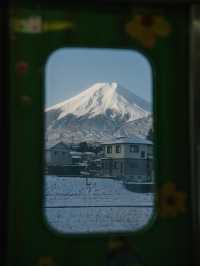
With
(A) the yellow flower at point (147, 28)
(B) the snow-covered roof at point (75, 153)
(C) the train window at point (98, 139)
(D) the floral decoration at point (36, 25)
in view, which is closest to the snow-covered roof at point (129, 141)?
(C) the train window at point (98, 139)

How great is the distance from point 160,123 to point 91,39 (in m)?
0.52

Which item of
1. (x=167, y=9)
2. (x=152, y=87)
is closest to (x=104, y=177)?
(x=152, y=87)

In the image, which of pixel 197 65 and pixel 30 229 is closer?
pixel 30 229

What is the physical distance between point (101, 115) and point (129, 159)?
0.25 meters

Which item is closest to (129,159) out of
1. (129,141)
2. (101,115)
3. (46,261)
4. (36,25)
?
(129,141)

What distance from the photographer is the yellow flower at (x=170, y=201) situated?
7.95 feet

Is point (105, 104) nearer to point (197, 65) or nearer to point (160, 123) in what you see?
point (160, 123)

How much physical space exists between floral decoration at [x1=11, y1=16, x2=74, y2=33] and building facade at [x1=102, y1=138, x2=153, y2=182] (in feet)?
1.94

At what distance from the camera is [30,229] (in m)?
2.31

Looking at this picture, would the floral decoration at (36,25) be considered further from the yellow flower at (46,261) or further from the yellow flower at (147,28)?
the yellow flower at (46,261)

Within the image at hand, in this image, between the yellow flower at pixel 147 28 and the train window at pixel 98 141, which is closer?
the train window at pixel 98 141

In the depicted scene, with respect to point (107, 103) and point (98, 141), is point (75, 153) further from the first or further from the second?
point (107, 103)

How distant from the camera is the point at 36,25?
237 centimetres

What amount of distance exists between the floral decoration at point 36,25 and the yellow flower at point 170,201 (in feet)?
2.92
